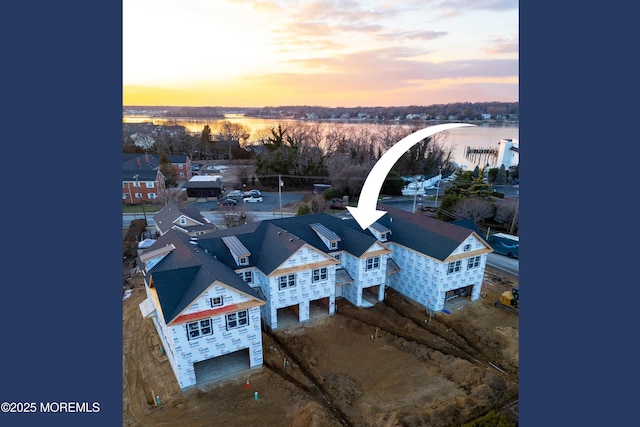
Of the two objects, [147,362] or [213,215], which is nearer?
[147,362]

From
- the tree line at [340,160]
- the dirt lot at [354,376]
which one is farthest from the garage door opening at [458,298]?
the tree line at [340,160]

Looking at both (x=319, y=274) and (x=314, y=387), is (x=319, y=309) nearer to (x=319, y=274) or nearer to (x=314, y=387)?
(x=319, y=274)

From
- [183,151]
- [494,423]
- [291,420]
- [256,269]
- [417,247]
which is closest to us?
[494,423]

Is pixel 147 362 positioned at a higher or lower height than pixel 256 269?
lower

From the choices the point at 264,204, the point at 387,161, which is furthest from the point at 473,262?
the point at 264,204

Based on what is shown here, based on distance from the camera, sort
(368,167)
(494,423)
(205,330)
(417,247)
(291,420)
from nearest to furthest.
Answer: (494,423), (291,420), (205,330), (417,247), (368,167)

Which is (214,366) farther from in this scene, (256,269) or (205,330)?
(256,269)

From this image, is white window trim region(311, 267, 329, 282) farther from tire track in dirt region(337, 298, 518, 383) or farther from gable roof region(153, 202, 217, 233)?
gable roof region(153, 202, 217, 233)

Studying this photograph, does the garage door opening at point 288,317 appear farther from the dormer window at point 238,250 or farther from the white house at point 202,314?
the dormer window at point 238,250

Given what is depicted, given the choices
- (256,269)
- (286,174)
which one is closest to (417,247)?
(256,269)
